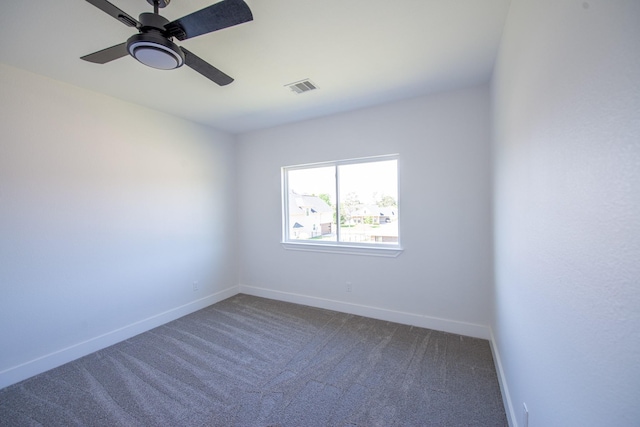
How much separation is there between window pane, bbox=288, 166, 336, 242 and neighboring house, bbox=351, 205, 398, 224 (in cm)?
37

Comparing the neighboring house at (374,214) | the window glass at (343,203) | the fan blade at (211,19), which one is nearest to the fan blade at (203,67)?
the fan blade at (211,19)

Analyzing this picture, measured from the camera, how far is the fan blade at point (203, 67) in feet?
5.43

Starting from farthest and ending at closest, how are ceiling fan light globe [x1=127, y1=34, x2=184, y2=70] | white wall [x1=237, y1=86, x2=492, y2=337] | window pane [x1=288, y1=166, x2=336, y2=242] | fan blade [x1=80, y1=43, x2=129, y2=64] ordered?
window pane [x1=288, y1=166, x2=336, y2=242] < white wall [x1=237, y1=86, x2=492, y2=337] < fan blade [x1=80, y1=43, x2=129, y2=64] < ceiling fan light globe [x1=127, y1=34, x2=184, y2=70]

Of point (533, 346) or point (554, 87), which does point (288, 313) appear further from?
point (554, 87)

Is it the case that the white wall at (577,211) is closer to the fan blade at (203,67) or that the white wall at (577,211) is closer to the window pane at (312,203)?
the fan blade at (203,67)

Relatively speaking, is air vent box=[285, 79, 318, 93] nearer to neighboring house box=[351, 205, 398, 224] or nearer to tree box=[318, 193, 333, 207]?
tree box=[318, 193, 333, 207]

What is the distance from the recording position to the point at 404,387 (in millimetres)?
2037

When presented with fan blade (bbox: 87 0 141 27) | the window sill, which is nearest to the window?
the window sill

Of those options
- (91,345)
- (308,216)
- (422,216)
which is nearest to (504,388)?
(422,216)

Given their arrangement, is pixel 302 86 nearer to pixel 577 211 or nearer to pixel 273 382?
pixel 577 211

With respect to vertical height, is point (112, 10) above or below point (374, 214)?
above

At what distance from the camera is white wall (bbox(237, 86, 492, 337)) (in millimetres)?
2721

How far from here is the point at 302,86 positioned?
264 cm

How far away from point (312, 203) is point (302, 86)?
5.60 ft
